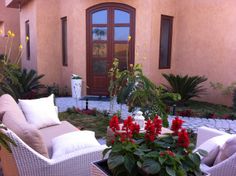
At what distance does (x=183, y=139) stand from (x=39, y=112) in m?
2.55

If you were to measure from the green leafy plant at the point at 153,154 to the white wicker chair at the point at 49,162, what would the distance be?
56 cm

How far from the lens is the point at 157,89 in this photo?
4.46 metres

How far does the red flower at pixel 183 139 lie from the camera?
1845mm

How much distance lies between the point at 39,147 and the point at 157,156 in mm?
1203

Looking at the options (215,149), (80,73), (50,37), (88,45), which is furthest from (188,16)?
(215,149)

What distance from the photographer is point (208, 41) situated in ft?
27.0

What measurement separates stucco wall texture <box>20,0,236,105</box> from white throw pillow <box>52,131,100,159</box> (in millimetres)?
5884

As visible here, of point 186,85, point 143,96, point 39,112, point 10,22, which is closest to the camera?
point 39,112

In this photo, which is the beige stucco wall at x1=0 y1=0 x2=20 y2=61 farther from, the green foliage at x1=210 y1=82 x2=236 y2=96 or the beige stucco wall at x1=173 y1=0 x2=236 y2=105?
the green foliage at x1=210 y1=82 x2=236 y2=96

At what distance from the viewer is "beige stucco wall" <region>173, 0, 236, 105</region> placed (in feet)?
25.4

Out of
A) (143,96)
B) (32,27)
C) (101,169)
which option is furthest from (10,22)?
(101,169)

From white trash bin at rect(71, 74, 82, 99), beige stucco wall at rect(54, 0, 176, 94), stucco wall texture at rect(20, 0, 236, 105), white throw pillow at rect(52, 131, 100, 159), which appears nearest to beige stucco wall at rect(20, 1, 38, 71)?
stucco wall texture at rect(20, 0, 236, 105)

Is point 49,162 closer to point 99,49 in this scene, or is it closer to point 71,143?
point 71,143

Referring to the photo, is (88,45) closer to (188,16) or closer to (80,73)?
(80,73)
